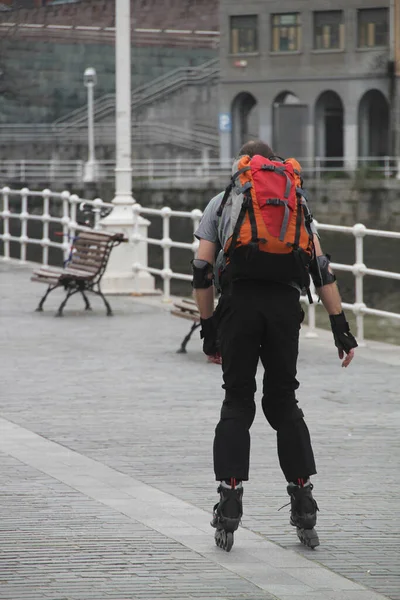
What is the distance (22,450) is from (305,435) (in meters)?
2.31

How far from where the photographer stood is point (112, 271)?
688 inches

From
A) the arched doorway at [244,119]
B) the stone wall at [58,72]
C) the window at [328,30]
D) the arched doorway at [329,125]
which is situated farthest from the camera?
the stone wall at [58,72]

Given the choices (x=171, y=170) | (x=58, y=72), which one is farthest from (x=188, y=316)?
(x=58, y=72)

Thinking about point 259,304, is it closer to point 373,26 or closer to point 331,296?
point 331,296

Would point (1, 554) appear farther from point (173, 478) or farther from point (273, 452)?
point (273, 452)

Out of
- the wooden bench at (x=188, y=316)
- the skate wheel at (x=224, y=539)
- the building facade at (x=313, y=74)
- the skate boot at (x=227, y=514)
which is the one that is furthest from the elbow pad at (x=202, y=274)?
the building facade at (x=313, y=74)

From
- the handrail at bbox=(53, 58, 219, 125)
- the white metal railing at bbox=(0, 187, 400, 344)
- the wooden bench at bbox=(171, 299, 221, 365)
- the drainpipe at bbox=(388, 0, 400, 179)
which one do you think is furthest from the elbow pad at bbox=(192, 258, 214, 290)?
the handrail at bbox=(53, 58, 219, 125)

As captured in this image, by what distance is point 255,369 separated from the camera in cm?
603

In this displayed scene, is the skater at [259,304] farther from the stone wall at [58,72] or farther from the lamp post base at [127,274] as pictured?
the stone wall at [58,72]

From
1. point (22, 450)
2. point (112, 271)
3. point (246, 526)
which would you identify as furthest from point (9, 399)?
point (112, 271)

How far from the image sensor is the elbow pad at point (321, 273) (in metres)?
6.11

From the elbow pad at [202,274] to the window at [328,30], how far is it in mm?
52742

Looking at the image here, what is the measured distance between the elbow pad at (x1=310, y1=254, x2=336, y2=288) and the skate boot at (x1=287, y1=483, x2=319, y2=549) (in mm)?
828

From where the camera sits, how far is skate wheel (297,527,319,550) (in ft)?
19.3
